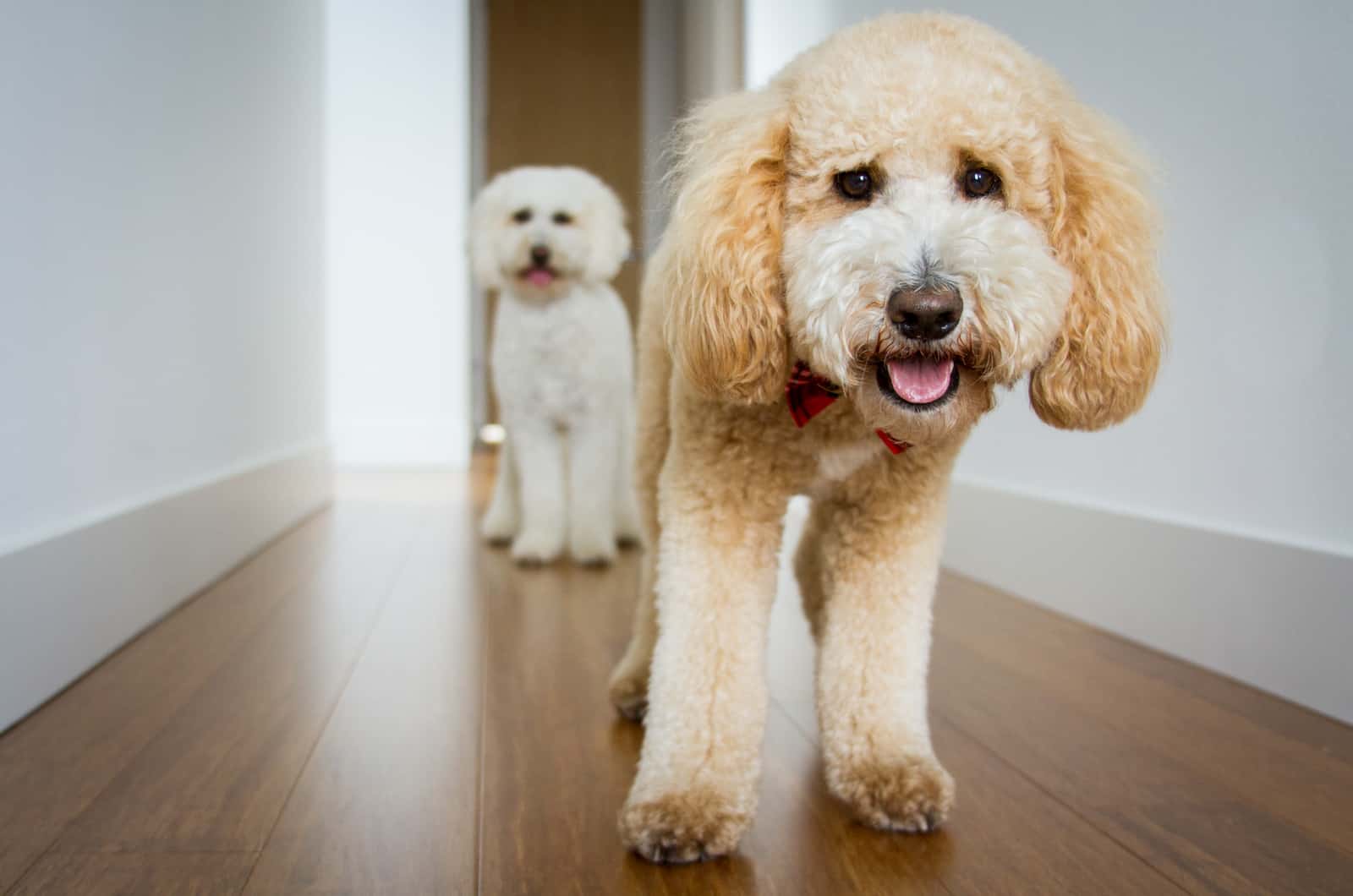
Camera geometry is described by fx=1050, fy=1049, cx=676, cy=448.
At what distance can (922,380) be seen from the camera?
941 mm

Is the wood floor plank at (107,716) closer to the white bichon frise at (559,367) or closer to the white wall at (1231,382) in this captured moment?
the white bichon frise at (559,367)

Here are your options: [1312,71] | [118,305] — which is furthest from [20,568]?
[1312,71]

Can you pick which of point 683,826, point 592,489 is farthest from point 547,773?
point 592,489

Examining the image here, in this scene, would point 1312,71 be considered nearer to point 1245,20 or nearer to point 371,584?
point 1245,20

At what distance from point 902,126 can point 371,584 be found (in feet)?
5.79

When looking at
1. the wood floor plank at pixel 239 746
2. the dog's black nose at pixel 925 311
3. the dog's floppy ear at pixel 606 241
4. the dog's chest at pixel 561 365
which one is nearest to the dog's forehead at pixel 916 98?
the dog's black nose at pixel 925 311

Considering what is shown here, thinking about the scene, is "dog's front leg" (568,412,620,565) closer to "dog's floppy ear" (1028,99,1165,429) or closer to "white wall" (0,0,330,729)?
"white wall" (0,0,330,729)

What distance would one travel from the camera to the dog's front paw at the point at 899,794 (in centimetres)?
114

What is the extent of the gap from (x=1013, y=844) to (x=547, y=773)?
55 cm

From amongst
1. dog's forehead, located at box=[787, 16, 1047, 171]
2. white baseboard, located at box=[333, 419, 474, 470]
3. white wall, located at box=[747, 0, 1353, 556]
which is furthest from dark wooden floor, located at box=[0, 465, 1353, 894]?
white baseboard, located at box=[333, 419, 474, 470]

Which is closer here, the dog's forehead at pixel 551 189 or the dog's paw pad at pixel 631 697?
the dog's paw pad at pixel 631 697

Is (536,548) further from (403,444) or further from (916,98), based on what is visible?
(403,444)

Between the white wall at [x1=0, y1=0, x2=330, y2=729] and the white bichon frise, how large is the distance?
0.66 metres

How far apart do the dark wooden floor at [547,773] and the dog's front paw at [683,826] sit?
0.02 m
